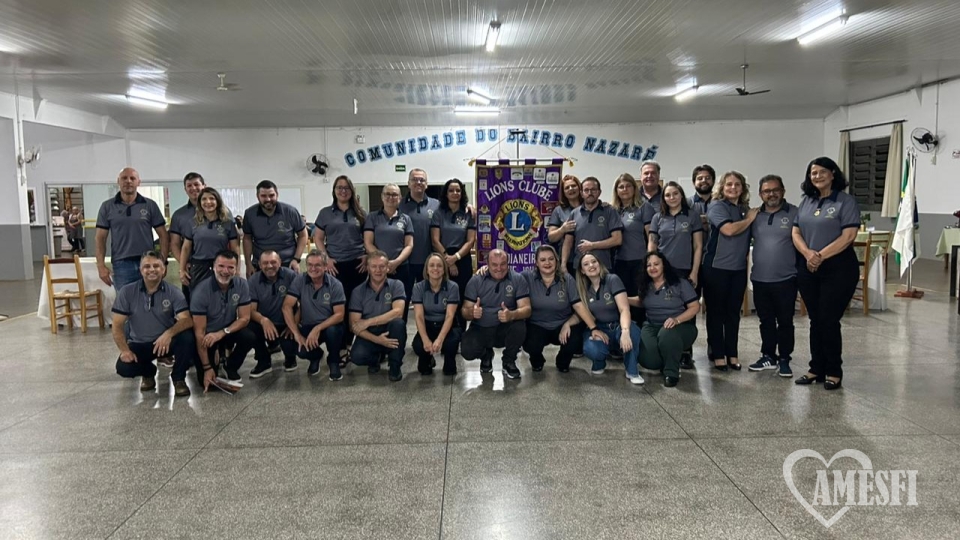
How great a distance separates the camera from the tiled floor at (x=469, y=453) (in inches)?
Result: 96.0

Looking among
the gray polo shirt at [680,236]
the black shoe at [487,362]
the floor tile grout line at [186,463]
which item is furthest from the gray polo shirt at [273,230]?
the gray polo shirt at [680,236]

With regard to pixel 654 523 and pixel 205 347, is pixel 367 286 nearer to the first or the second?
pixel 205 347

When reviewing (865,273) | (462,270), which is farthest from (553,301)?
(865,273)

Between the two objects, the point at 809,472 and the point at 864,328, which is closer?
the point at 809,472

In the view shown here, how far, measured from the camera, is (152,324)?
4.20 metres

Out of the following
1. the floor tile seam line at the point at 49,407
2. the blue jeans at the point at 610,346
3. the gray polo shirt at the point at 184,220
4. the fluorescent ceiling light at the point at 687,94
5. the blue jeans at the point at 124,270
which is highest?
the fluorescent ceiling light at the point at 687,94

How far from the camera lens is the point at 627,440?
3270 mm

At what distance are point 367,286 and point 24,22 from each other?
17.2 feet

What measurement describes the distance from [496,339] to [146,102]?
9.70 meters

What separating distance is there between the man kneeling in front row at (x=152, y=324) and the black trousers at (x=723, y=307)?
3788 mm

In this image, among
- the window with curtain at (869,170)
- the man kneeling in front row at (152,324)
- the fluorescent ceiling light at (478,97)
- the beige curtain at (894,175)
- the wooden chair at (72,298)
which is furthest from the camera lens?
the window with curtain at (869,170)

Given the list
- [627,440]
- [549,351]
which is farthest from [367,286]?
[627,440]

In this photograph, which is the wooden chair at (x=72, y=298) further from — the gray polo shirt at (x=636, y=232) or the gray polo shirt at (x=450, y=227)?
the gray polo shirt at (x=636, y=232)

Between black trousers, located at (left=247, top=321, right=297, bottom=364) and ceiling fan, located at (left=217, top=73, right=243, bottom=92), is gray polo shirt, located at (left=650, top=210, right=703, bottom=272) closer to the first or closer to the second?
black trousers, located at (left=247, top=321, right=297, bottom=364)
